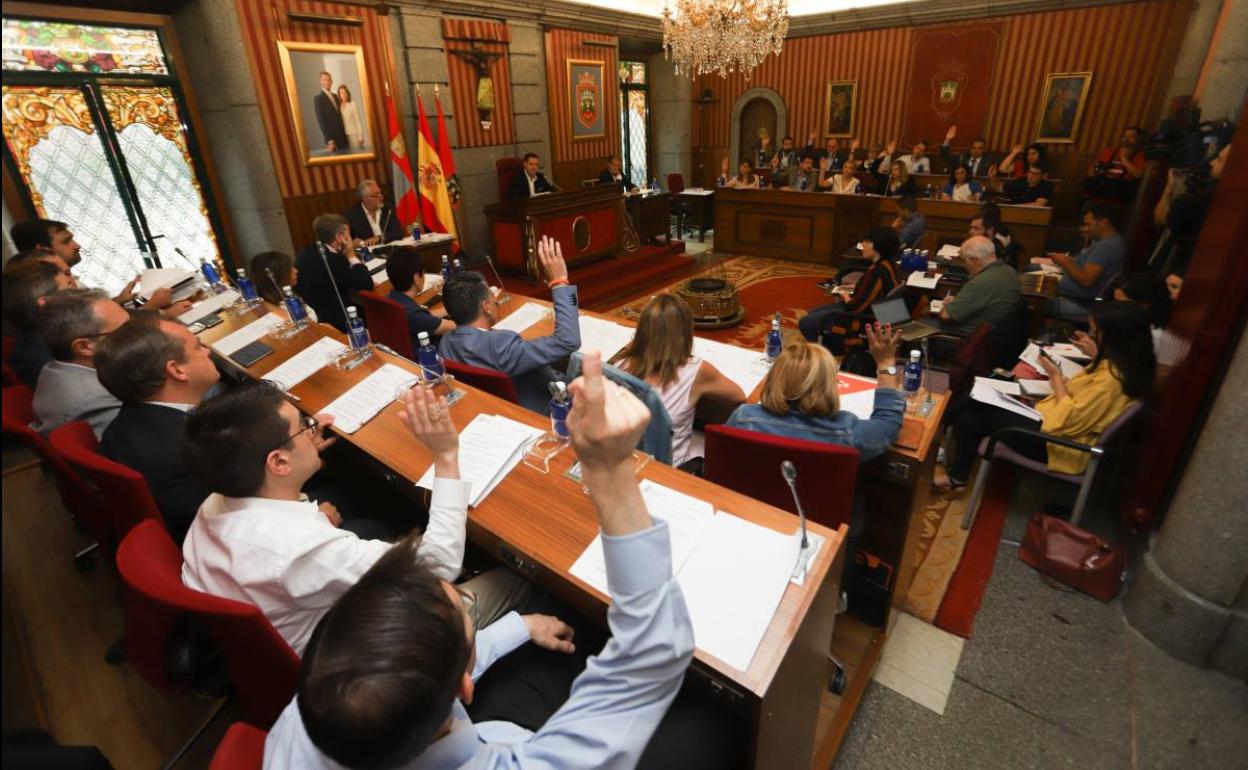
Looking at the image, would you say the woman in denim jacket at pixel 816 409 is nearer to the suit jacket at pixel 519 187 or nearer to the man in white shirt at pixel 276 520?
the man in white shirt at pixel 276 520

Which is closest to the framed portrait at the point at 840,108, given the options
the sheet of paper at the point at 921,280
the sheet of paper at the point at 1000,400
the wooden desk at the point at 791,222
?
the wooden desk at the point at 791,222

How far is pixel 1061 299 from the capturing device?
4438mm

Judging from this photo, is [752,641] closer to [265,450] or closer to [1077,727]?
[265,450]

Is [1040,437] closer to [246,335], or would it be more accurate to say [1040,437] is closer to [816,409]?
[816,409]

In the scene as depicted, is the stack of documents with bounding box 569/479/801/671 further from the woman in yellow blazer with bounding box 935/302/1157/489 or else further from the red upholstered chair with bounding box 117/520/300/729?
the woman in yellow blazer with bounding box 935/302/1157/489

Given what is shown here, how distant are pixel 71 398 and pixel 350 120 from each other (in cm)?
505

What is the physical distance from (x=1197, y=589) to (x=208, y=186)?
295 inches

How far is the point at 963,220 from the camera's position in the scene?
6684mm

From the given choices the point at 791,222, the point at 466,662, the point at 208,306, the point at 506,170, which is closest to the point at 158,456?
the point at 466,662

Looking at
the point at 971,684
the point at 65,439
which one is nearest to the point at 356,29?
the point at 65,439

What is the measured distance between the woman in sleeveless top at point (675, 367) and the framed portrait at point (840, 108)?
8.92 m

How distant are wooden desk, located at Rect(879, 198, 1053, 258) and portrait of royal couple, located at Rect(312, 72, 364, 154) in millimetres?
6140

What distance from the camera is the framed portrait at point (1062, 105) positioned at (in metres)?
7.86

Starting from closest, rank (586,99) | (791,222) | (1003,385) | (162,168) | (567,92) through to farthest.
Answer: (1003,385), (162,168), (791,222), (567,92), (586,99)
